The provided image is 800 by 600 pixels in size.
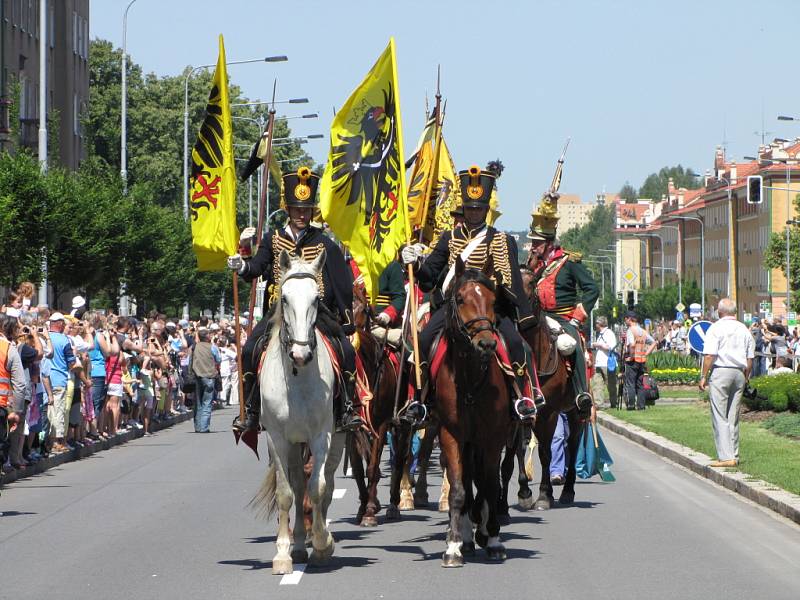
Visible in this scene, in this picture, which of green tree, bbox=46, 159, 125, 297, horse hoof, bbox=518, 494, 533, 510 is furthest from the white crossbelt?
green tree, bbox=46, 159, 125, 297

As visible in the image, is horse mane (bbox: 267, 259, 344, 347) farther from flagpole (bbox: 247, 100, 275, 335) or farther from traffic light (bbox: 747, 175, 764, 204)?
traffic light (bbox: 747, 175, 764, 204)

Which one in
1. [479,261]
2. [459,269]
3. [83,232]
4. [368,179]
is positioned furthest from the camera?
[83,232]

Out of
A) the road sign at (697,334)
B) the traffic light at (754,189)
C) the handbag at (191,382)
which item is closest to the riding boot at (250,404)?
the road sign at (697,334)

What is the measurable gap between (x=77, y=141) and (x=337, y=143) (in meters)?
58.1

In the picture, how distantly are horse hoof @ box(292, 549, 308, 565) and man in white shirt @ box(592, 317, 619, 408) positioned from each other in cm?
2257

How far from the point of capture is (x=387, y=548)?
13.4 m

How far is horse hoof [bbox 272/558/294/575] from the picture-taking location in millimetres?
12007

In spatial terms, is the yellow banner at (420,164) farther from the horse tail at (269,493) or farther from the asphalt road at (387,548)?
the horse tail at (269,493)

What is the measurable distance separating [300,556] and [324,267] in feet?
7.20

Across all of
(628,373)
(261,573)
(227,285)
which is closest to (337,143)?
(261,573)

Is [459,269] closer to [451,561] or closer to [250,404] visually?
[250,404]

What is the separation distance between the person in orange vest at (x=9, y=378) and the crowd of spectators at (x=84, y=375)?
0.4 inches

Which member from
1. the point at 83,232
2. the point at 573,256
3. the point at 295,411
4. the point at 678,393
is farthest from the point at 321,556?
the point at 678,393

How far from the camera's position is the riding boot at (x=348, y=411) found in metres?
12.8
